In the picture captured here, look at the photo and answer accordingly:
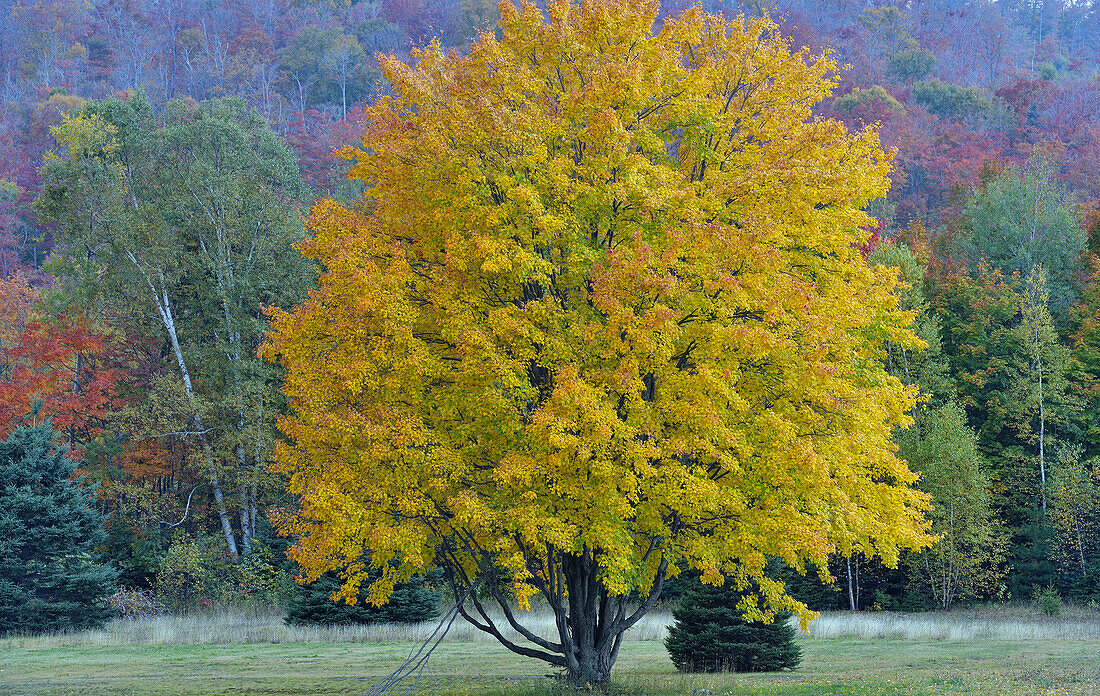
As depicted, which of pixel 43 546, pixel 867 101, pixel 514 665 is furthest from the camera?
pixel 867 101

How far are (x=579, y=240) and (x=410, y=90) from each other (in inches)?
161

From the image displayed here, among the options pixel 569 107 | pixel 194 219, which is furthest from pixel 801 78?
pixel 194 219

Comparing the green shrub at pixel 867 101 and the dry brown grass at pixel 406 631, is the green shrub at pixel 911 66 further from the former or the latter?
the dry brown grass at pixel 406 631

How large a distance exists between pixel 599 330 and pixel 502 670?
36.3ft

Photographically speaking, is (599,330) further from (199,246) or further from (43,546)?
(199,246)

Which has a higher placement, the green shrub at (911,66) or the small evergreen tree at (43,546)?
the green shrub at (911,66)

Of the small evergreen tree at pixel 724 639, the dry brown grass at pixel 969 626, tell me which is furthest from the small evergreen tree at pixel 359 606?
the dry brown grass at pixel 969 626

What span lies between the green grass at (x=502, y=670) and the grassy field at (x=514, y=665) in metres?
0.03

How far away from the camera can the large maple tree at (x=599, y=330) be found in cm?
1361

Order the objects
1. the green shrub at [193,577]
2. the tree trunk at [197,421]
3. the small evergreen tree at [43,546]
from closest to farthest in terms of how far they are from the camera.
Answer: the small evergreen tree at [43,546] < the green shrub at [193,577] < the tree trunk at [197,421]

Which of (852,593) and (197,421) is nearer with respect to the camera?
(197,421)

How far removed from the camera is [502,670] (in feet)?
70.2

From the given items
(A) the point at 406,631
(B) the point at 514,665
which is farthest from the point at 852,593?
(B) the point at 514,665

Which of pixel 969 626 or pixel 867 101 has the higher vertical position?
pixel 867 101
